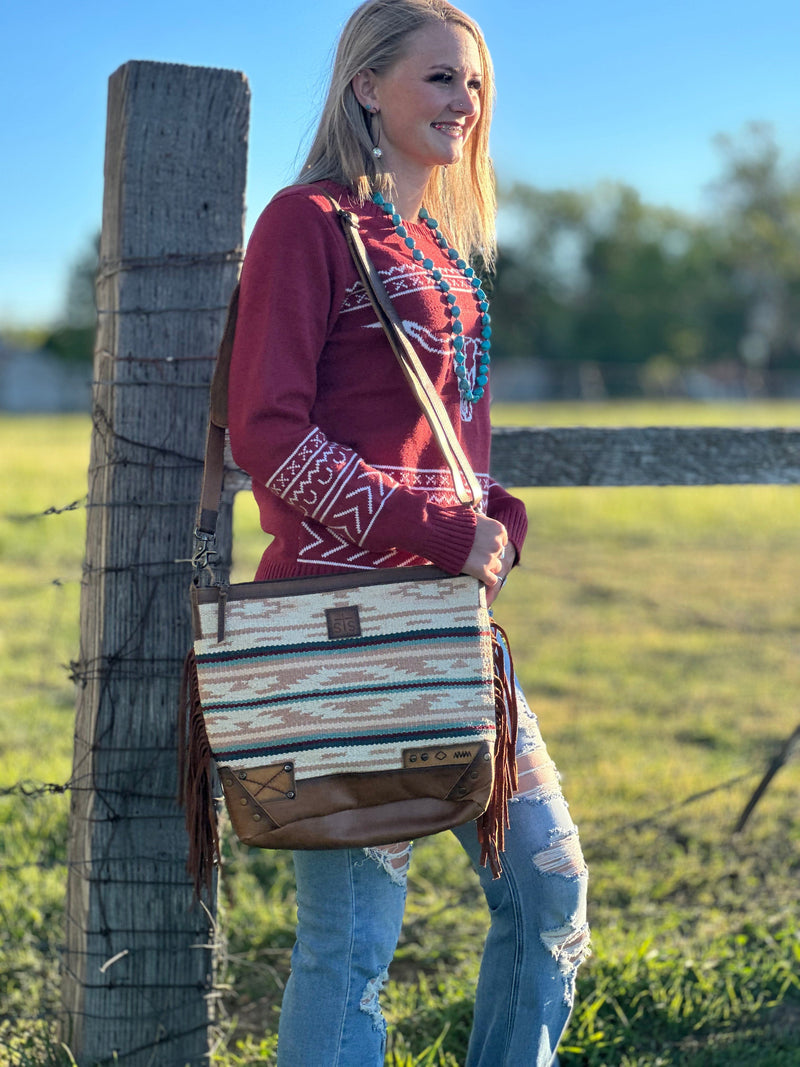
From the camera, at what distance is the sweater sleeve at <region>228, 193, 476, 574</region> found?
5.62ft

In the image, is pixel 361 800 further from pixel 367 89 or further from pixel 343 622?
pixel 367 89

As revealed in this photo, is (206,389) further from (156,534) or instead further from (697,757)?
(697,757)

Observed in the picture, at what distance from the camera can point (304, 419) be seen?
1.73 metres

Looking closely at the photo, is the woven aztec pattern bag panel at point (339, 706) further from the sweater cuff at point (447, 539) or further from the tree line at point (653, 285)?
the tree line at point (653, 285)

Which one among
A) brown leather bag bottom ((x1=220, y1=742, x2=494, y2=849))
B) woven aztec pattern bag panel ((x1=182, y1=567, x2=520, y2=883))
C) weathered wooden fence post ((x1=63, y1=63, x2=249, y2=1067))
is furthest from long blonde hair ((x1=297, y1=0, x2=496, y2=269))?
brown leather bag bottom ((x1=220, y1=742, x2=494, y2=849))

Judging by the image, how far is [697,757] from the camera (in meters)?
4.85

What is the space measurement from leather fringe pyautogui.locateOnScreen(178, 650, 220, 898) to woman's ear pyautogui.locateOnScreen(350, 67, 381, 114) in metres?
1.00

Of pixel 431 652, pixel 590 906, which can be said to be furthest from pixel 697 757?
pixel 431 652

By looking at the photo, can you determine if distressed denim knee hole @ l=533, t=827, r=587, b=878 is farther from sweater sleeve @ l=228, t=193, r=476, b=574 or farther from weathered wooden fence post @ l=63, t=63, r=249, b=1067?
weathered wooden fence post @ l=63, t=63, r=249, b=1067

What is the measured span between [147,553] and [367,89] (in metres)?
1.04

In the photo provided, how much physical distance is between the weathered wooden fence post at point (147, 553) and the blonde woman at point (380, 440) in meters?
0.43

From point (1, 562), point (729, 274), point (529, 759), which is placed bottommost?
point (1, 562)

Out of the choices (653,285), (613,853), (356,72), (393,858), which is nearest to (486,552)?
(393,858)

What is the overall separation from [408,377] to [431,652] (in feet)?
1.43
